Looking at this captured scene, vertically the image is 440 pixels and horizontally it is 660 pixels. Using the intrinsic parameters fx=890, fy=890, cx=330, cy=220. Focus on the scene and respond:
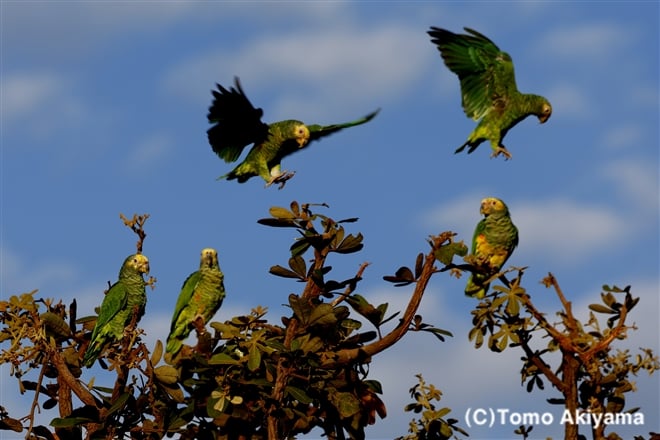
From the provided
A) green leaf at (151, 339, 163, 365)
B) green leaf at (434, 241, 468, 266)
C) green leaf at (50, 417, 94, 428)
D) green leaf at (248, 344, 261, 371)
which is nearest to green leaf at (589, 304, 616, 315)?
green leaf at (434, 241, 468, 266)

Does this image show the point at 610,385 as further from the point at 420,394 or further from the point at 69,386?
the point at 69,386

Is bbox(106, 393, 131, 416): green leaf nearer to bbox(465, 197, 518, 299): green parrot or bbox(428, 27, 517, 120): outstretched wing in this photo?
bbox(465, 197, 518, 299): green parrot

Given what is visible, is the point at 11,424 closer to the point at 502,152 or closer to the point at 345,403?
the point at 345,403

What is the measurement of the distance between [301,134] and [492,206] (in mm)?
2438

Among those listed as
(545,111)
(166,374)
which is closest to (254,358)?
(166,374)

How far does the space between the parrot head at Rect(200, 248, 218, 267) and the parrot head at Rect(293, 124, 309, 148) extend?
6.26 ft

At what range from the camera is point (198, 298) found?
8.00 metres

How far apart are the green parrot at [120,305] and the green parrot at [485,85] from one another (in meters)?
3.56

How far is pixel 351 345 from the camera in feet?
15.9

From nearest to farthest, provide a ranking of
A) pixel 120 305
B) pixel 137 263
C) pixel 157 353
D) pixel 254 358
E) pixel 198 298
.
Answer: pixel 254 358, pixel 157 353, pixel 120 305, pixel 137 263, pixel 198 298

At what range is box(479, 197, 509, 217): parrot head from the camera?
823 cm

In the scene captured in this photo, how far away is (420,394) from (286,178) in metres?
4.17

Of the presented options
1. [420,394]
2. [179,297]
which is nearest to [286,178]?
[179,297]

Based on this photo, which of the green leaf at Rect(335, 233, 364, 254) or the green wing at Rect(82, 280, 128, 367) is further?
the green wing at Rect(82, 280, 128, 367)
